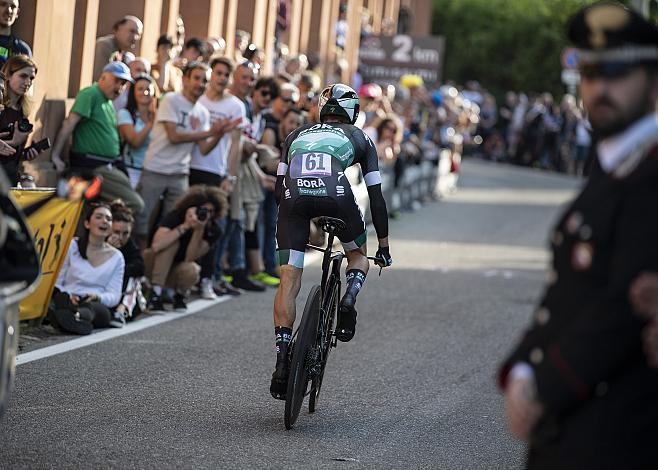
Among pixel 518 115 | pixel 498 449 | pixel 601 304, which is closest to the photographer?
pixel 601 304

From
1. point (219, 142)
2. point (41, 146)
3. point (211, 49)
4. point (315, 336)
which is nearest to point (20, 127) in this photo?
point (41, 146)

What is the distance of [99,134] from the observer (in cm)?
1366

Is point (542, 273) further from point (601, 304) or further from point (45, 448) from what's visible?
point (601, 304)

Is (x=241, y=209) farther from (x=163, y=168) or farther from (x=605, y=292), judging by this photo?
(x=605, y=292)

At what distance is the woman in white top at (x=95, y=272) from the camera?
1199 cm

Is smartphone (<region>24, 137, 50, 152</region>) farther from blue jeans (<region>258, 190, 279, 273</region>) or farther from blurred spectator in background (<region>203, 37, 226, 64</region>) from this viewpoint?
blurred spectator in background (<region>203, 37, 226, 64</region>)

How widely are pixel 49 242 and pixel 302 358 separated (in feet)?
12.0

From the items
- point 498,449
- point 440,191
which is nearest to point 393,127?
point 440,191

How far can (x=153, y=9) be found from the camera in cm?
2027

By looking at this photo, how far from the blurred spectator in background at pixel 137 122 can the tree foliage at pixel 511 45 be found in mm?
50870

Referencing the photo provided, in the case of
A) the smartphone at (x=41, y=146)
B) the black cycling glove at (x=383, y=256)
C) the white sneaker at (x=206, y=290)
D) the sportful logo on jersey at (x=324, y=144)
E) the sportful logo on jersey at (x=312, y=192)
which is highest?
the sportful logo on jersey at (x=324, y=144)

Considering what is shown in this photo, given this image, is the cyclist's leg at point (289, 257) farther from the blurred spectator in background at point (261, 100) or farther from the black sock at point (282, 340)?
the blurred spectator in background at point (261, 100)

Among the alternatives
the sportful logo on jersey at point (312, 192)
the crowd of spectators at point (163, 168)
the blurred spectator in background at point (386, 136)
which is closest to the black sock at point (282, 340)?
the sportful logo on jersey at point (312, 192)

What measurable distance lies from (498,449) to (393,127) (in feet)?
43.3
